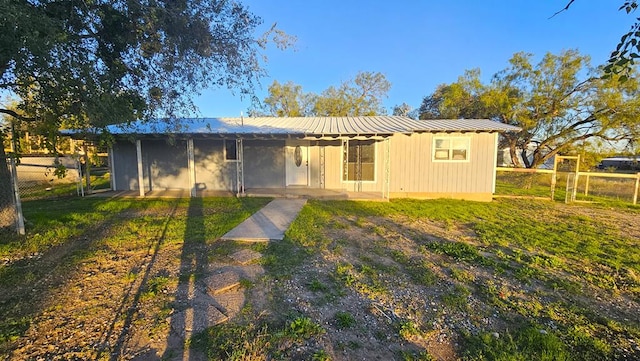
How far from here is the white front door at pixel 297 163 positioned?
1125cm

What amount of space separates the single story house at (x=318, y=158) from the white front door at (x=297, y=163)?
38mm

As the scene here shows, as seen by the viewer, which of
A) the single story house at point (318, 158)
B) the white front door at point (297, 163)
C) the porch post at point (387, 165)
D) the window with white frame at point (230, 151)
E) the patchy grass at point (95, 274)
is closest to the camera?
the patchy grass at point (95, 274)

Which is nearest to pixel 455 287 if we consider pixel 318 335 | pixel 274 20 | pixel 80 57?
pixel 318 335

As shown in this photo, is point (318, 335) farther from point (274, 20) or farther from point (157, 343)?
point (274, 20)

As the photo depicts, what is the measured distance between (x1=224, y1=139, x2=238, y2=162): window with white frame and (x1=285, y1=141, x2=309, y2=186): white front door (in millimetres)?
1984

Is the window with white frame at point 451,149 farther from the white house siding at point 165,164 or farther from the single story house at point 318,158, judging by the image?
the white house siding at point 165,164

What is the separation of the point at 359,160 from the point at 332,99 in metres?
17.6

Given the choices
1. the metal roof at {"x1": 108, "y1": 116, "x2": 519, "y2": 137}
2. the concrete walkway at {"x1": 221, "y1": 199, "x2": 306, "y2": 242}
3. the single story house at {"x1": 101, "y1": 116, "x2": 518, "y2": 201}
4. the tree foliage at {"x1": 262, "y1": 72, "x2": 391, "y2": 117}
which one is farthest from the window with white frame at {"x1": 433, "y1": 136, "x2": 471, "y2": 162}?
the tree foliage at {"x1": 262, "y1": 72, "x2": 391, "y2": 117}

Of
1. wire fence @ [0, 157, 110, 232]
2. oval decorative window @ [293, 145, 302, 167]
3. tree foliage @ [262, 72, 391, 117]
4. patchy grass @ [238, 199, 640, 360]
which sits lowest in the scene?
patchy grass @ [238, 199, 640, 360]

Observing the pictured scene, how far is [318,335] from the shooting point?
8.47ft

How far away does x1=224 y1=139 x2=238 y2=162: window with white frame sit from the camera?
1137cm

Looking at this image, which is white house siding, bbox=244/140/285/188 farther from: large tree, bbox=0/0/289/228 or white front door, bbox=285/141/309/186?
large tree, bbox=0/0/289/228

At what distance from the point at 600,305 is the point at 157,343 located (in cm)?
441

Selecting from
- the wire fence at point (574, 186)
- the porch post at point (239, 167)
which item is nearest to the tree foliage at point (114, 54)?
the porch post at point (239, 167)
